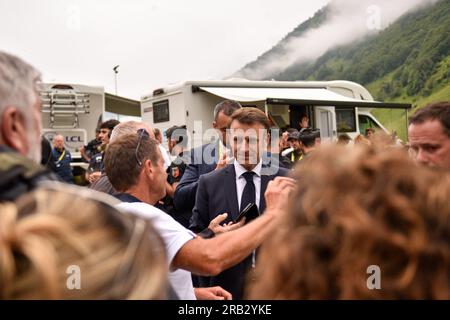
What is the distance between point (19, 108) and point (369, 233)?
3.03 ft

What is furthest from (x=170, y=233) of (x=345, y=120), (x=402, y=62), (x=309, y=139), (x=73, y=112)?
(x=402, y=62)

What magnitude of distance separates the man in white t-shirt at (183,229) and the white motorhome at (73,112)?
1046 centimetres

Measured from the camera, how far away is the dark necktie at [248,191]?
11.7 feet

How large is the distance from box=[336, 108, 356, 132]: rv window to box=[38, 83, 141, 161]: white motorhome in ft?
20.6

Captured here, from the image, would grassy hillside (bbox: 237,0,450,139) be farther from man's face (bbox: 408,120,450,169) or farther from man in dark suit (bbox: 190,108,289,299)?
man's face (bbox: 408,120,450,169)

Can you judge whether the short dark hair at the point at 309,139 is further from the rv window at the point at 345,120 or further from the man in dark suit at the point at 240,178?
the rv window at the point at 345,120

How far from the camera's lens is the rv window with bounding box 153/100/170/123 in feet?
38.7

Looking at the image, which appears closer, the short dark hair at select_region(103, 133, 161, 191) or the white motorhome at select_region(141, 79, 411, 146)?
the short dark hair at select_region(103, 133, 161, 191)

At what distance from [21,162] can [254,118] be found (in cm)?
271

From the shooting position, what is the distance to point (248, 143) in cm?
366

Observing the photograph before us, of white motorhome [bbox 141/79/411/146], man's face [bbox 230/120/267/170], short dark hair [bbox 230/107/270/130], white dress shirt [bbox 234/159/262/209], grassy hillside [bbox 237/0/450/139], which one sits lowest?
white dress shirt [bbox 234/159/262/209]

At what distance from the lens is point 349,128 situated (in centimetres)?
1247

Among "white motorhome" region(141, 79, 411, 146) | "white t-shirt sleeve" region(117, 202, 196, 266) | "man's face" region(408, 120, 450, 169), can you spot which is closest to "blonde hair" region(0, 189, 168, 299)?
"white t-shirt sleeve" region(117, 202, 196, 266)
